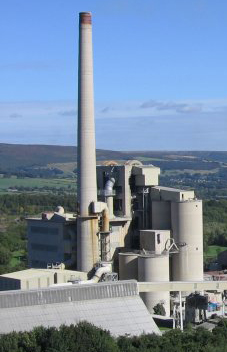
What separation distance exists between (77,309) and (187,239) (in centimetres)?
2060

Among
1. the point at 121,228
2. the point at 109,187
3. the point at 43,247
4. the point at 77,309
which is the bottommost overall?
the point at 77,309

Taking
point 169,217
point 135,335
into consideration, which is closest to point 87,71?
point 169,217

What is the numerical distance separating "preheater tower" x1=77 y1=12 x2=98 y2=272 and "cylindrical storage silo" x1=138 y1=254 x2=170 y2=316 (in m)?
4.97

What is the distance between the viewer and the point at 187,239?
8044 centimetres

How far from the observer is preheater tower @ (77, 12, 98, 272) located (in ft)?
261

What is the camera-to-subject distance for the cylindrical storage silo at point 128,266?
259 ft

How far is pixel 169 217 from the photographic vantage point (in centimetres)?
8206

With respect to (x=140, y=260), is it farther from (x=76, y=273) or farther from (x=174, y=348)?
(x=174, y=348)

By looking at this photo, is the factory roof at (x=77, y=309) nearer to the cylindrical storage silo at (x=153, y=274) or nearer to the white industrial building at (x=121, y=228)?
the white industrial building at (x=121, y=228)

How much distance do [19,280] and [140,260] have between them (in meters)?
10.8

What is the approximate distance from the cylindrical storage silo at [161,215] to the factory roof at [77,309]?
1771 centimetres

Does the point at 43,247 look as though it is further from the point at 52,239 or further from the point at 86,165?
the point at 86,165

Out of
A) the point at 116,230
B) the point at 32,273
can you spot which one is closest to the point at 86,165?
the point at 116,230

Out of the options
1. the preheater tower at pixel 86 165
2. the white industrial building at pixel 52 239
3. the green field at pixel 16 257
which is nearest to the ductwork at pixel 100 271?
the preheater tower at pixel 86 165
